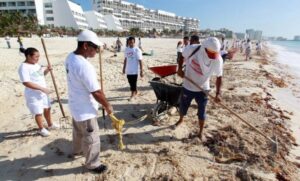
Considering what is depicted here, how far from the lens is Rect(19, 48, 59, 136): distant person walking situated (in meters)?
4.46

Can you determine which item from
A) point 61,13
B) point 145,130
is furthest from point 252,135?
point 61,13

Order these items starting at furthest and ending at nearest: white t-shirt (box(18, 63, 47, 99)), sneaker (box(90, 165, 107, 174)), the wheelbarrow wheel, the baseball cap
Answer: the wheelbarrow wheel
white t-shirt (box(18, 63, 47, 99))
the baseball cap
sneaker (box(90, 165, 107, 174))

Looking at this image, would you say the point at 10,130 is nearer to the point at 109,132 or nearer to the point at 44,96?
the point at 44,96

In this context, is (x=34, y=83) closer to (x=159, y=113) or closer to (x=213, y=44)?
(x=159, y=113)

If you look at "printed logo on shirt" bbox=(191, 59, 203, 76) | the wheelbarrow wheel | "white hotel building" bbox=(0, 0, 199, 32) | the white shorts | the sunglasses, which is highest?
"white hotel building" bbox=(0, 0, 199, 32)

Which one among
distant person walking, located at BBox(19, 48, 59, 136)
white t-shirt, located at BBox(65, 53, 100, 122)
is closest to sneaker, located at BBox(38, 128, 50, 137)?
distant person walking, located at BBox(19, 48, 59, 136)

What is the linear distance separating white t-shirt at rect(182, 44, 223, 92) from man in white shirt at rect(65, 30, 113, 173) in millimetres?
1960

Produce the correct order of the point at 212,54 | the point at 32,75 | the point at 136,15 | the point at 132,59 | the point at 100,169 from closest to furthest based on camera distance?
the point at 100,169
the point at 212,54
the point at 32,75
the point at 132,59
the point at 136,15

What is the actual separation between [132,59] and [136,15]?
13733cm

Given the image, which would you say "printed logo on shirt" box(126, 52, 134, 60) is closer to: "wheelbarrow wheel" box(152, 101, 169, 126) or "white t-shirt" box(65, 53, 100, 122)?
"wheelbarrow wheel" box(152, 101, 169, 126)

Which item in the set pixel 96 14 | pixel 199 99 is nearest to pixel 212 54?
pixel 199 99

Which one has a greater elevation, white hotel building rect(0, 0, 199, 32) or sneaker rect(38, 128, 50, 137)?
white hotel building rect(0, 0, 199, 32)

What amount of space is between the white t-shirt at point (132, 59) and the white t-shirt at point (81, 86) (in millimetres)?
3747

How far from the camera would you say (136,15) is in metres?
138
